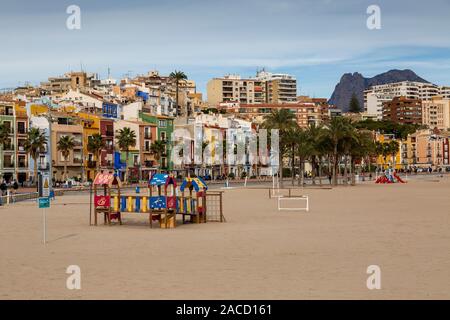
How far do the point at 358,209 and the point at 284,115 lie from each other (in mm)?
47966

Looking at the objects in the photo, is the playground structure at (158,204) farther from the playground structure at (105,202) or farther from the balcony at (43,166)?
the balcony at (43,166)

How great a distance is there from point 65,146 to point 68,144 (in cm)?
50

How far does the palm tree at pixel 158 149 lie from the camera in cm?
11125

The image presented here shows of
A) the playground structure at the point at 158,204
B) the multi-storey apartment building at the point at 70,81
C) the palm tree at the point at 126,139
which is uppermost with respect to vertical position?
the multi-storey apartment building at the point at 70,81

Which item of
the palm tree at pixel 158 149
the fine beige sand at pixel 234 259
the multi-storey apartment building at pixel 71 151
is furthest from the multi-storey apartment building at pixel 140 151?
the fine beige sand at pixel 234 259

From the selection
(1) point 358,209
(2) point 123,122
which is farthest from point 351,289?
(2) point 123,122

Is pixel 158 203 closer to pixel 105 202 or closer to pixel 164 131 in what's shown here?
A: pixel 105 202

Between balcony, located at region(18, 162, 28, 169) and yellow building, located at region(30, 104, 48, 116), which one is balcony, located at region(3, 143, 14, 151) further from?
yellow building, located at region(30, 104, 48, 116)

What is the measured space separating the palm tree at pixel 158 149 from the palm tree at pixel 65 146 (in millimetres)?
17310

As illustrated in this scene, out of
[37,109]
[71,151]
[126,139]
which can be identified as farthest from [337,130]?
[37,109]

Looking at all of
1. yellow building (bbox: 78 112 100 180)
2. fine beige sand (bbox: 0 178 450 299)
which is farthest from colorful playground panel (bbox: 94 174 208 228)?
yellow building (bbox: 78 112 100 180)

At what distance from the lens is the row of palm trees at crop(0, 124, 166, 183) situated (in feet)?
290

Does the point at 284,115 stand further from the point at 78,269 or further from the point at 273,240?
the point at 78,269

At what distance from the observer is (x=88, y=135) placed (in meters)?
102
